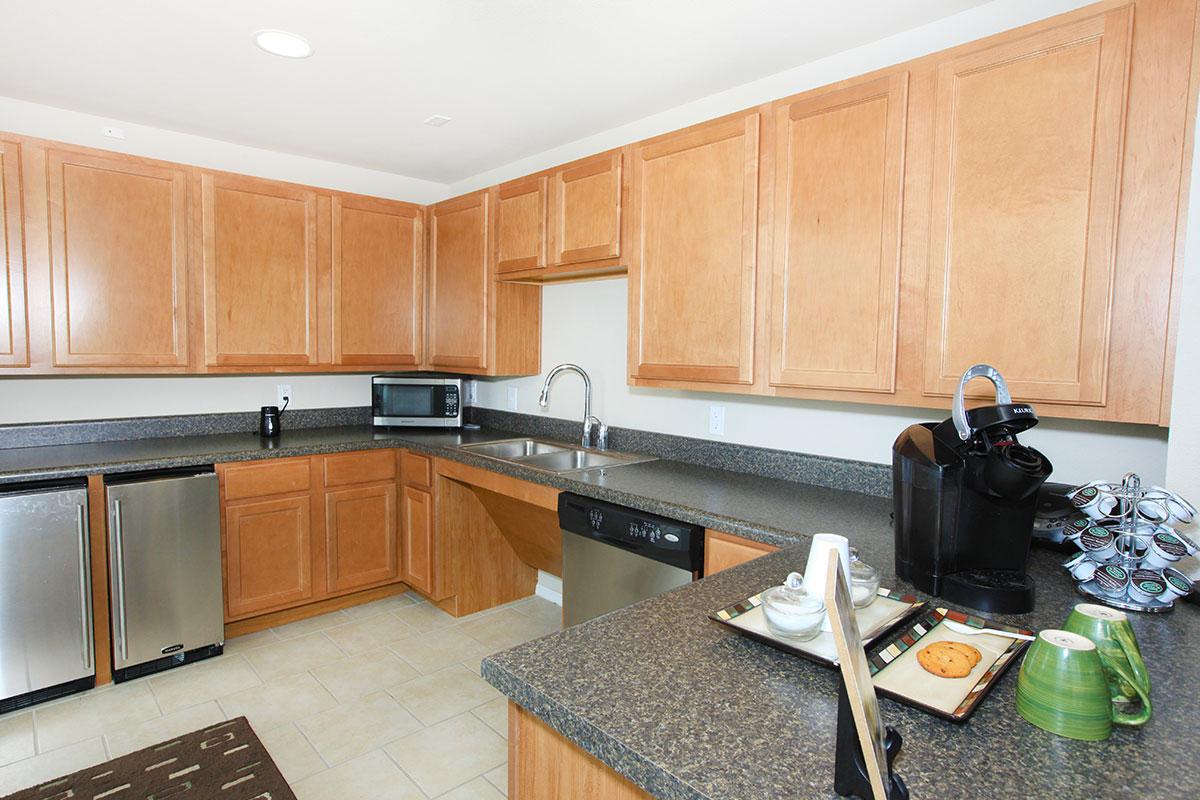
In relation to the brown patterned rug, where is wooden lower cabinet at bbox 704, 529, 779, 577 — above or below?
above

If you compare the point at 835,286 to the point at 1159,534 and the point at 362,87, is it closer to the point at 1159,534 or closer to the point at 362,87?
the point at 1159,534

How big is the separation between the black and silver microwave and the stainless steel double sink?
52cm

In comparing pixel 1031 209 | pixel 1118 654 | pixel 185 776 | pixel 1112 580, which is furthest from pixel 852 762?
pixel 185 776

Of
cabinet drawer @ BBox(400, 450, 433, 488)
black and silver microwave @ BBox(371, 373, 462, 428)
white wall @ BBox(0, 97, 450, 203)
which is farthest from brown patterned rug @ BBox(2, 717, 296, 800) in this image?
white wall @ BBox(0, 97, 450, 203)

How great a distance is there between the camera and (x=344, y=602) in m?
3.35

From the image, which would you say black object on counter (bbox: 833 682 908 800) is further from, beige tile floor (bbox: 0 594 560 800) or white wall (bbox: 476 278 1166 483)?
beige tile floor (bbox: 0 594 560 800)

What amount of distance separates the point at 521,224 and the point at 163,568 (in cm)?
212

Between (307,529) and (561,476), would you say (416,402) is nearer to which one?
(307,529)

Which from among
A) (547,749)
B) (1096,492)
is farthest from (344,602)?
(1096,492)

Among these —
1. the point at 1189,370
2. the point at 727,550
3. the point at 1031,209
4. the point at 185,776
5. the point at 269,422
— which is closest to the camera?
the point at 1189,370

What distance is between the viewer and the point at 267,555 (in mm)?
3008

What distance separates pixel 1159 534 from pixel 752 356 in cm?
112

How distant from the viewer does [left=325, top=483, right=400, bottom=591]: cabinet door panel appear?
3.20 meters

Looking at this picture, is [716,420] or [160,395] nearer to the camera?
[716,420]
